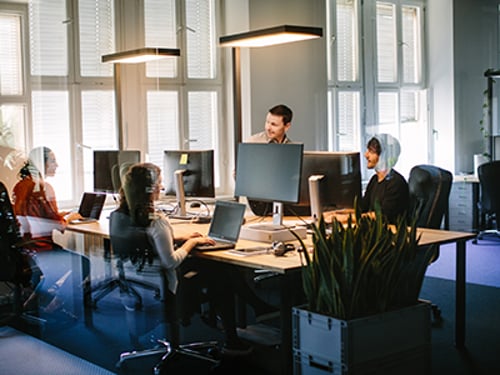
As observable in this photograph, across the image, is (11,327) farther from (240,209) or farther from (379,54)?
(379,54)

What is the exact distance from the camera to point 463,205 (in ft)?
22.4

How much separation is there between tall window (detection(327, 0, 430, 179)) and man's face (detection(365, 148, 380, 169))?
0.23m

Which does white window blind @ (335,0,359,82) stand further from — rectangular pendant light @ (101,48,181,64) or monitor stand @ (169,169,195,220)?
rectangular pendant light @ (101,48,181,64)

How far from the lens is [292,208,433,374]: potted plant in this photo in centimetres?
299

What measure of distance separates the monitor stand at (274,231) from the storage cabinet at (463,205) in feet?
9.56

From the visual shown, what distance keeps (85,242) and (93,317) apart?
0.47 m

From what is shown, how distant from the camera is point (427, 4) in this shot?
667cm

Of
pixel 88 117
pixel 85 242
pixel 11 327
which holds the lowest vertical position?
pixel 11 327

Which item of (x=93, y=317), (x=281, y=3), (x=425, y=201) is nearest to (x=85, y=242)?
(x=93, y=317)

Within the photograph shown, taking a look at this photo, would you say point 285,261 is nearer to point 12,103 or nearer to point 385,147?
point 12,103

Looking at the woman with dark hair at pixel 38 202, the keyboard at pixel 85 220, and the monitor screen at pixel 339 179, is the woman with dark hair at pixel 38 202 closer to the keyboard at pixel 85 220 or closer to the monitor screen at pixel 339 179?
the keyboard at pixel 85 220

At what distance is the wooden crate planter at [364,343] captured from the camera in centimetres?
296

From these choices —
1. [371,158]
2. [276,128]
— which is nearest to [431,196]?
[276,128]

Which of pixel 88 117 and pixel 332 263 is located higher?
pixel 88 117
